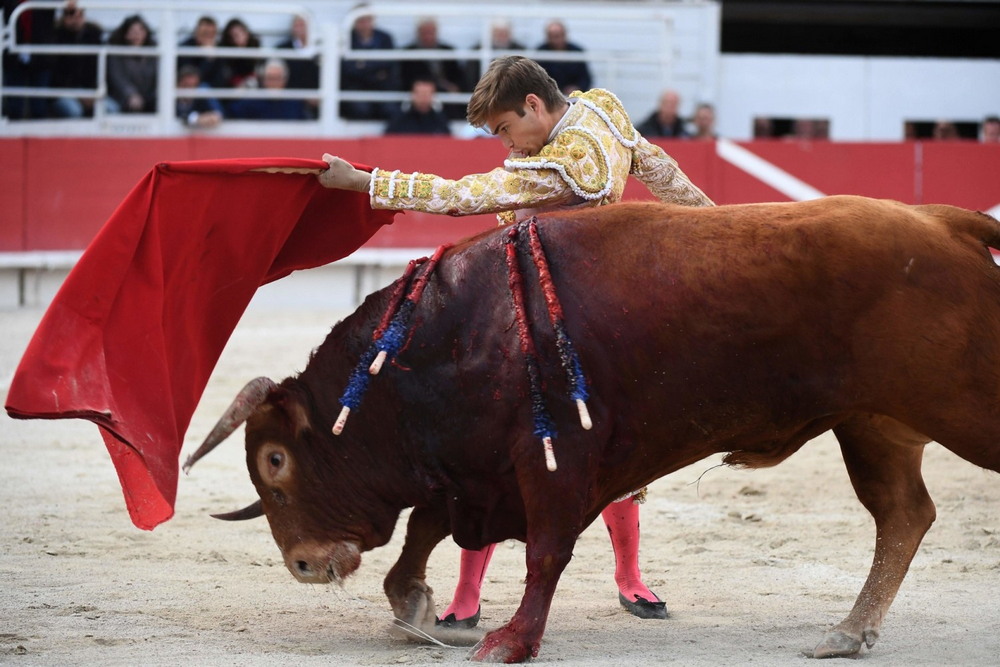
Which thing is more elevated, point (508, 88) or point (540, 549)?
point (508, 88)

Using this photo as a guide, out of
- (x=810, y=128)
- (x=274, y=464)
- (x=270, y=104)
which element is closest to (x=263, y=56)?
(x=270, y=104)

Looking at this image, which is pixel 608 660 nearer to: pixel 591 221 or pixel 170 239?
pixel 591 221

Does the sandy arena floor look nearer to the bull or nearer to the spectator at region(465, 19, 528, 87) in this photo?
the bull

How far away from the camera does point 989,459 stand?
3.19 m

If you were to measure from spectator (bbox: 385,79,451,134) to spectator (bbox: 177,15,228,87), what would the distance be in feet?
4.79

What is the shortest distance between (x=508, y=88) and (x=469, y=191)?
281 millimetres

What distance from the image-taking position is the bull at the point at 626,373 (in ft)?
10.4

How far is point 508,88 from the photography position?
3.39m

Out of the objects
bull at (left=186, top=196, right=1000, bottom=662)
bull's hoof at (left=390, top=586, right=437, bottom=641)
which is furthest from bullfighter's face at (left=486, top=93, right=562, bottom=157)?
bull's hoof at (left=390, top=586, right=437, bottom=641)

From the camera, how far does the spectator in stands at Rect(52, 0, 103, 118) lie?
10.8 m

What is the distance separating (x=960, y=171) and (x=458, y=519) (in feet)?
29.7

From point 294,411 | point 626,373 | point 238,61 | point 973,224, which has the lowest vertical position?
point 294,411

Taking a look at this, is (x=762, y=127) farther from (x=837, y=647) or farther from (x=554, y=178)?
(x=837, y=647)

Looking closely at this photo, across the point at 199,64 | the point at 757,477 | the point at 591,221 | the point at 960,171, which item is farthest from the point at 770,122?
the point at 591,221
